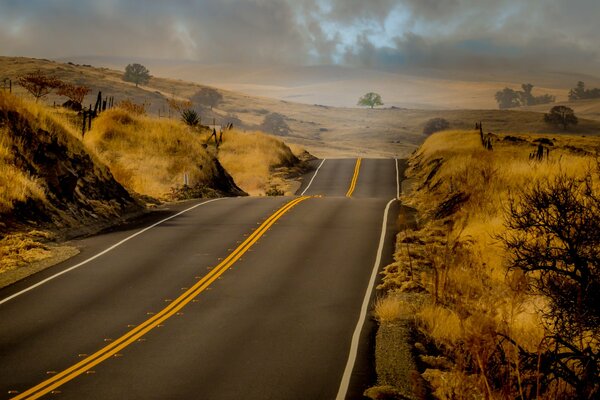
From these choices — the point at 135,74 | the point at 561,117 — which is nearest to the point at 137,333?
the point at 561,117

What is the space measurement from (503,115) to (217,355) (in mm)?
162660

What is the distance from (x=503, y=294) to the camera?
15758 millimetres

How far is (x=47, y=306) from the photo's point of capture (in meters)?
15.3

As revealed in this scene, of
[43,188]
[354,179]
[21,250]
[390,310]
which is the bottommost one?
[354,179]

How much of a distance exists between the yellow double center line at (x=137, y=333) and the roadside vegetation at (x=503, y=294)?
14.9ft

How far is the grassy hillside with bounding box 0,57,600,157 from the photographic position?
5017 inches

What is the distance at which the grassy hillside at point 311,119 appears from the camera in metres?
127

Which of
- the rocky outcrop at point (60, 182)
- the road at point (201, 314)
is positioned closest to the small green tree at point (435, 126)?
the rocky outcrop at point (60, 182)

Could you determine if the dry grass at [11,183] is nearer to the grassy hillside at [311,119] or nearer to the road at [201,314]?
the road at [201,314]

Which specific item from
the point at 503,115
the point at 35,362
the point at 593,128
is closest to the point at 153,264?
the point at 35,362

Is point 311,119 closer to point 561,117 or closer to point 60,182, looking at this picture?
point 561,117

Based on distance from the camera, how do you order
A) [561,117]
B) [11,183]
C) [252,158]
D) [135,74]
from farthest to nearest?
1. [135,74]
2. [561,117]
3. [252,158]
4. [11,183]

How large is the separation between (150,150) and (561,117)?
116378mm

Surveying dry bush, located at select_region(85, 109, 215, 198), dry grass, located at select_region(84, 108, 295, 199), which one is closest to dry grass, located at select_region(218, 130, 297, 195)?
dry grass, located at select_region(84, 108, 295, 199)
